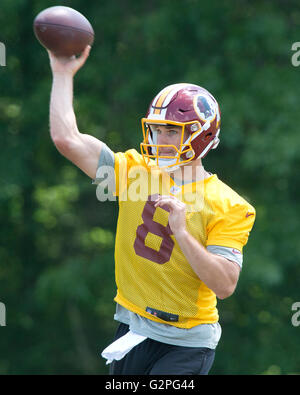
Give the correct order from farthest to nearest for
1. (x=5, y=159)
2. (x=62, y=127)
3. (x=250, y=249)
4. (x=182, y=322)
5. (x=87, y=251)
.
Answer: (x=87, y=251), (x=5, y=159), (x=250, y=249), (x=182, y=322), (x=62, y=127)

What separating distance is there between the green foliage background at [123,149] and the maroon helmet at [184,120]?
19.9ft

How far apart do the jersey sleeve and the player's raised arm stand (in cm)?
79

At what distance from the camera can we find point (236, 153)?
1190cm

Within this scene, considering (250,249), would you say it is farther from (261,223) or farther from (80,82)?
(80,82)

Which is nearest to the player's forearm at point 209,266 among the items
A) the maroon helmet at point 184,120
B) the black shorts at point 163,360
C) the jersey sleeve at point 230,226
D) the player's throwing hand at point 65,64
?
the jersey sleeve at point 230,226

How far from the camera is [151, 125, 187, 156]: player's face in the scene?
408cm

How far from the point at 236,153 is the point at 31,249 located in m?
4.11

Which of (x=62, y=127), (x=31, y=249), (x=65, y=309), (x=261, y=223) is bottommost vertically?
(x=65, y=309)

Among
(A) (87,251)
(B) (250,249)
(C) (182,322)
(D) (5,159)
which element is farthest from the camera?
(A) (87,251)

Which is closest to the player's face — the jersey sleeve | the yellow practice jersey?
the yellow practice jersey

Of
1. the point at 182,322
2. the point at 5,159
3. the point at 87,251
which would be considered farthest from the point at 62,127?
the point at 87,251

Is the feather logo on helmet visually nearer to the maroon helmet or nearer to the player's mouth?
the maroon helmet

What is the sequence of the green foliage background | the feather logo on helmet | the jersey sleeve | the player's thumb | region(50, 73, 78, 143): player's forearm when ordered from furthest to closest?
the green foliage background < the feather logo on helmet < the jersey sleeve < the player's thumb < region(50, 73, 78, 143): player's forearm

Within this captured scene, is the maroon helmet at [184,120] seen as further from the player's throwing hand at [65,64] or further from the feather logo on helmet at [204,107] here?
the player's throwing hand at [65,64]
